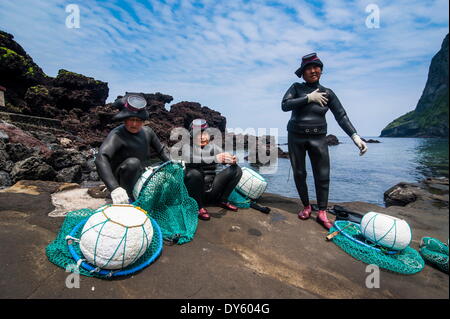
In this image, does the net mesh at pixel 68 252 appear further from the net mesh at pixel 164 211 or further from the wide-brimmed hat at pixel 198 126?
the wide-brimmed hat at pixel 198 126

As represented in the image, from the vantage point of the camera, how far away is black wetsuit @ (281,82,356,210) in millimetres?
4113

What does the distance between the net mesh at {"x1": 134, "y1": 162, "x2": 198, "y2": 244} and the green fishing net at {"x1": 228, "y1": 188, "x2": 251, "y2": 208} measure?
55.5 inches

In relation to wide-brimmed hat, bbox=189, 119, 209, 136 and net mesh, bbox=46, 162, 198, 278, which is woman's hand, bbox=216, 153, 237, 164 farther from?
net mesh, bbox=46, 162, 198, 278

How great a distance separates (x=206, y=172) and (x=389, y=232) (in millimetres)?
3030

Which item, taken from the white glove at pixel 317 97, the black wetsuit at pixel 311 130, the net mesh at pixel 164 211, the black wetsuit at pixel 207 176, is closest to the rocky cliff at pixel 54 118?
the net mesh at pixel 164 211

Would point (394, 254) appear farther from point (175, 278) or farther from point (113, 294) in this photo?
point (113, 294)

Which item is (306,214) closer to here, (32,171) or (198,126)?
(198,126)

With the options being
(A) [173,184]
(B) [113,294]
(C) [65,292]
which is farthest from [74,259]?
(A) [173,184]

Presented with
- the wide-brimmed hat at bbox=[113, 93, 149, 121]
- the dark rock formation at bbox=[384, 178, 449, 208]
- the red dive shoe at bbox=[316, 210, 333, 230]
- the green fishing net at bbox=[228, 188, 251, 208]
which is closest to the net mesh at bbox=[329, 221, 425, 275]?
the red dive shoe at bbox=[316, 210, 333, 230]

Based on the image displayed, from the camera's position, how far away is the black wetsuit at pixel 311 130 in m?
4.11

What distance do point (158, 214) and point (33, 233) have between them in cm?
159

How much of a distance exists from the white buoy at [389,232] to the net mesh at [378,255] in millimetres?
118

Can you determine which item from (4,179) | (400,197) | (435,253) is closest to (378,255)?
(435,253)

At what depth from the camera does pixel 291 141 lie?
4406mm
